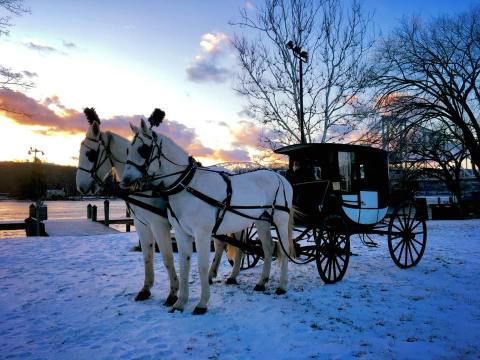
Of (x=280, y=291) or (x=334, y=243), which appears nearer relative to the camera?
(x=280, y=291)

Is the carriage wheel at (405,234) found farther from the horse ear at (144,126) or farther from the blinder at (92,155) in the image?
the blinder at (92,155)

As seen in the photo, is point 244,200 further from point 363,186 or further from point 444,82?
point 444,82

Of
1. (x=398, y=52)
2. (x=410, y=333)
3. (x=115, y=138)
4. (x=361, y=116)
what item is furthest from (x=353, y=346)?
(x=398, y=52)

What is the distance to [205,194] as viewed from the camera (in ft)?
15.0

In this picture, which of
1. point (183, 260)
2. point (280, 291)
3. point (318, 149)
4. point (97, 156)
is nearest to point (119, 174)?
point (97, 156)

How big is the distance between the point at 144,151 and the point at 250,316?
8.38ft

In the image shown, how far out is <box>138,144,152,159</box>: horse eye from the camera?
13.9 feet

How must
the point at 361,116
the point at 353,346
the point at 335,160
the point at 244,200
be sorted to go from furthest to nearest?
the point at 361,116 → the point at 335,160 → the point at 244,200 → the point at 353,346

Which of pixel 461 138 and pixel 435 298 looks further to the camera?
pixel 461 138

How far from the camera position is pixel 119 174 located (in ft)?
17.0

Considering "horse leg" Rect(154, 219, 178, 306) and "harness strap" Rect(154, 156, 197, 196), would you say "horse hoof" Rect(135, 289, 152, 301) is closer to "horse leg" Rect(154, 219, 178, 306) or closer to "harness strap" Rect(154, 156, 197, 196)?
"horse leg" Rect(154, 219, 178, 306)

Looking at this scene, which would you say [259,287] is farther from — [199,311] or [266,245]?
[199,311]

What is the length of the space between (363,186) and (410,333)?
3.61 meters

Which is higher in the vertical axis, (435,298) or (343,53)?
(343,53)
